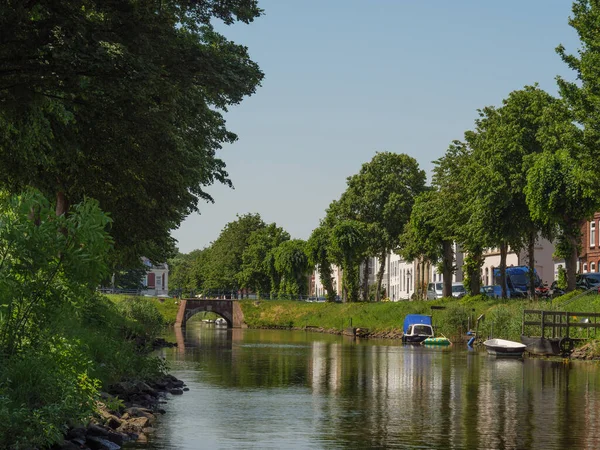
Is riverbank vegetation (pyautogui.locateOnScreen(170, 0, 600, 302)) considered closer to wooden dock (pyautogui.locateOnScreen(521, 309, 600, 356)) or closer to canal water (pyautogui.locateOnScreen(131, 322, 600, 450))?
wooden dock (pyautogui.locateOnScreen(521, 309, 600, 356))

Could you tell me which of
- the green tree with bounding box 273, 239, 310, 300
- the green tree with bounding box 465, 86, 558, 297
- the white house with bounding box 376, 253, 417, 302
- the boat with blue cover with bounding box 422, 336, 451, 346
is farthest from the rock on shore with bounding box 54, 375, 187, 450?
the white house with bounding box 376, 253, 417, 302

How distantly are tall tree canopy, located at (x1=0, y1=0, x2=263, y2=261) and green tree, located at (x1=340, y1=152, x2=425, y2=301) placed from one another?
83.2 meters

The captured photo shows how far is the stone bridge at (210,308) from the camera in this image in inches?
5354

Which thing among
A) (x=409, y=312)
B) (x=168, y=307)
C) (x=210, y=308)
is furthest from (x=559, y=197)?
(x=168, y=307)

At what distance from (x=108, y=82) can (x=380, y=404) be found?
17591 millimetres

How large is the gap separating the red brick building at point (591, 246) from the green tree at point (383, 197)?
20513 mm

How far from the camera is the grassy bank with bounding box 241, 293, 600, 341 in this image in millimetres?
71688

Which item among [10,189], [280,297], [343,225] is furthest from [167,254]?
[280,297]

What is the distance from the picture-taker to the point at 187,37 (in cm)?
2553

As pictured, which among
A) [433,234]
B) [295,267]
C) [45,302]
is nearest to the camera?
Answer: [45,302]

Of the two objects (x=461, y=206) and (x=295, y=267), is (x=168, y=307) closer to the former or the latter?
(x=295, y=267)

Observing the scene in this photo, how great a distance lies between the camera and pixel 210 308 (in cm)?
13675

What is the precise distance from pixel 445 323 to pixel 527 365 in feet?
93.0

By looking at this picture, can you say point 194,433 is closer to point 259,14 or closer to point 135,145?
point 135,145
